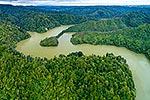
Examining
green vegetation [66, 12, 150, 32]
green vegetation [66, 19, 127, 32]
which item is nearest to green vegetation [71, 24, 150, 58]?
green vegetation [66, 19, 127, 32]

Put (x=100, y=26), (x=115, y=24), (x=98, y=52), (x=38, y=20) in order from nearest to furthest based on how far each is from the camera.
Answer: (x=98, y=52)
(x=100, y=26)
(x=115, y=24)
(x=38, y=20)

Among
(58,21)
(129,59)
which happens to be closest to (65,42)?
(129,59)

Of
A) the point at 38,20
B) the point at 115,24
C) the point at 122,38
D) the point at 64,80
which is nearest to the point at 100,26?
the point at 115,24

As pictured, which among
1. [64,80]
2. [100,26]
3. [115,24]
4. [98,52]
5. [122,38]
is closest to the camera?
[64,80]

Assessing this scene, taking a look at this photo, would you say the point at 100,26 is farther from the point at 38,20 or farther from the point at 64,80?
the point at 64,80

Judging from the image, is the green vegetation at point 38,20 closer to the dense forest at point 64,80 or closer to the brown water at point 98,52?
the brown water at point 98,52
